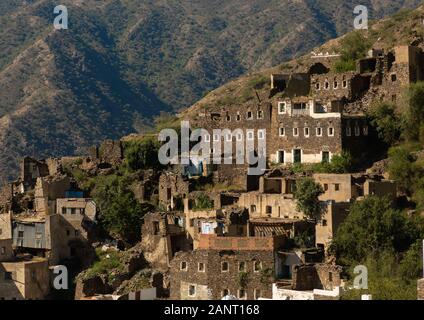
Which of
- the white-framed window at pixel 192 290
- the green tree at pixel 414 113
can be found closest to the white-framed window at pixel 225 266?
the white-framed window at pixel 192 290

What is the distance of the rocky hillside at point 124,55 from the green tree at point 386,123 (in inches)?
2039

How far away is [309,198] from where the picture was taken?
54.2 meters

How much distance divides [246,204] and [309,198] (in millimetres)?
4051

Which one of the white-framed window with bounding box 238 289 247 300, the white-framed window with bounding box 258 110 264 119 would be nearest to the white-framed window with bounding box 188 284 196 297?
the white-framed window with bounding box 238 289 247 300

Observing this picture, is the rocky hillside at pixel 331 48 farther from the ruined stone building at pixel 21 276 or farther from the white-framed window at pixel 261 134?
the ruined stone building at pixel 21 276

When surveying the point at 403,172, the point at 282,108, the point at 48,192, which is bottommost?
the point at 48,192

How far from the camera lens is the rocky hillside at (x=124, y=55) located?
122 metres

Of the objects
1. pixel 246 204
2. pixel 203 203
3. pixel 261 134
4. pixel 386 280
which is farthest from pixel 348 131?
pixel 386 280

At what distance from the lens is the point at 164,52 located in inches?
6580

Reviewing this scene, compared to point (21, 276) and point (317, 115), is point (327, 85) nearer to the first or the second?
point (317, 115)

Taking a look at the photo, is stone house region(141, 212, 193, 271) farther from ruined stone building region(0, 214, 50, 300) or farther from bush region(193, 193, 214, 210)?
ruined stone building region(0, 214, 50, 300)

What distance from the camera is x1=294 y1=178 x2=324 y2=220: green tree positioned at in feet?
177

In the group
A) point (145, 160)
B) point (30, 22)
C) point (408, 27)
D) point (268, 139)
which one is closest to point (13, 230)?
point (145, 160)

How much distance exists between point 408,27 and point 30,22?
84.9 metres
